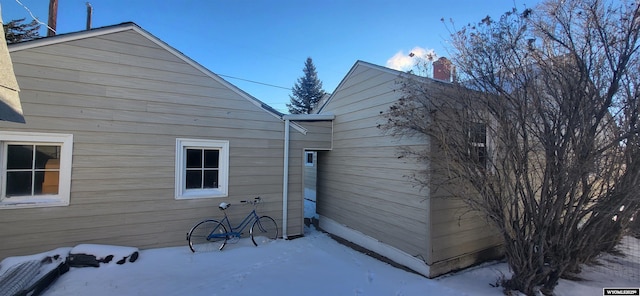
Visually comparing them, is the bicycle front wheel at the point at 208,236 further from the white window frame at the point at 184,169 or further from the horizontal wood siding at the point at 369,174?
the horizontal wood siding at the point at 369,174

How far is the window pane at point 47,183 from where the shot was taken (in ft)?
14.7

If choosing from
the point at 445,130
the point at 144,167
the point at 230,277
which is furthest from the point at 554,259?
the point at 144,167

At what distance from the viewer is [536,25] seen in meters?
3.47

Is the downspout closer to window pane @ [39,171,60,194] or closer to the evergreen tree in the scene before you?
window pane @ [39,171,60,194]

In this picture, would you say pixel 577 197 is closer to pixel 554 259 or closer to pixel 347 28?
pixel 554 259

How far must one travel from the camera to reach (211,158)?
5.72 m

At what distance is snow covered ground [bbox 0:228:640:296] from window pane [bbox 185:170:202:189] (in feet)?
3.94

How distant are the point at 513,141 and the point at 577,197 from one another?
4.04ft

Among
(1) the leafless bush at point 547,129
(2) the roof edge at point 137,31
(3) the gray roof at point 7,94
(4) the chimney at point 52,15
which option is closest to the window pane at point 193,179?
(2) the roof edge at point 137,31

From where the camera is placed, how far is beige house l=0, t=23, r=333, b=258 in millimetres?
4355

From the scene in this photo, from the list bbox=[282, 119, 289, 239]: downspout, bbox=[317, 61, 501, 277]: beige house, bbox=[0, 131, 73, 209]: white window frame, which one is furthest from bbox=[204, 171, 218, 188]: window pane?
bbox=[317, 61, 501, 277]: beige house

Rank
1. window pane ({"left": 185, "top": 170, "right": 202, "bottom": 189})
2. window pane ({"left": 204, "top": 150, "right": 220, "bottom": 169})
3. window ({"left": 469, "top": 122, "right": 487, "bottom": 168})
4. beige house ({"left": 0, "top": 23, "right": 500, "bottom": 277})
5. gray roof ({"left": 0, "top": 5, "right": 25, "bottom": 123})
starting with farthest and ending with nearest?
window pane ({"left": 204, "top": 150, "right": 220, "bottom": 169}), window pane ({"left": 185, "top": 170, "right": 202, "bottom": 189}), beige house ({"left": 0, "top": 23, "right": 500, "bottom": 277}), window ({"left": 469, "top": 122, "right": 487, "bottom": 168}), gray roof ({"left": 0, "top": 5, "right": 25, "bottom": 123})

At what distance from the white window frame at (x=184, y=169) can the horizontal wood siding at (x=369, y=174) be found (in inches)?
110

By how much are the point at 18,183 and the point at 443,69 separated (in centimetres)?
710
